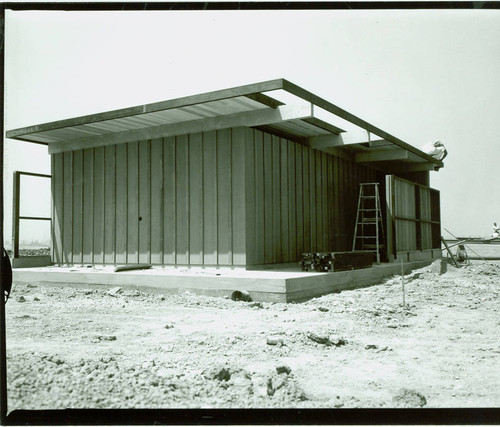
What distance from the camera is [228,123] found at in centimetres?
1024

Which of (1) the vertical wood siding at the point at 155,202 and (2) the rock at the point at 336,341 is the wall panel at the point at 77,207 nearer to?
(1) the vertical wood siding at the point at 155,202

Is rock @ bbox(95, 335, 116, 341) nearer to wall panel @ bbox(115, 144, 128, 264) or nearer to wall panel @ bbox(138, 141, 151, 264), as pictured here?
wall panel @ bbox(138, 141, 151, 264)

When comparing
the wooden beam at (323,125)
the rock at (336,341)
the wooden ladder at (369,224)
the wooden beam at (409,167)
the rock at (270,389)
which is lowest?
the rock at (336,341)

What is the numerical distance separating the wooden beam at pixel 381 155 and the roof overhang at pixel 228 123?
0.03 metres

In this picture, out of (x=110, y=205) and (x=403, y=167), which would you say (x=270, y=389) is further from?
(x=403, y=167)

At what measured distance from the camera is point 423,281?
11.2 m

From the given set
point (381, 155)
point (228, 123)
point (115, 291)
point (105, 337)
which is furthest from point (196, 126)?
point (381, 155)

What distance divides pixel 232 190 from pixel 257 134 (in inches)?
57.7

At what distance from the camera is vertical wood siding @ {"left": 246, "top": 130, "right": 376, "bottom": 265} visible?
10547 millimetres

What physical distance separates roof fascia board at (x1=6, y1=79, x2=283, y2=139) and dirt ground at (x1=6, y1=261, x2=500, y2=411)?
368 centimetres

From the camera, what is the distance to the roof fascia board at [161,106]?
27.7ft

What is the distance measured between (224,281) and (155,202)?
12.5 ft

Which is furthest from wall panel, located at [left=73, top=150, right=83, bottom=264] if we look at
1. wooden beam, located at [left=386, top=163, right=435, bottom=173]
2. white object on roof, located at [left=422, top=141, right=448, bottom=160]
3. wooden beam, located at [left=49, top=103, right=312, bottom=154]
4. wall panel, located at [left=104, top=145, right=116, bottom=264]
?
white object on roof, located at [left=422, top=141, right=448, bottom=160]

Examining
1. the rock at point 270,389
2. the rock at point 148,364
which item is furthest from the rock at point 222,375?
the rock at point 148,364
